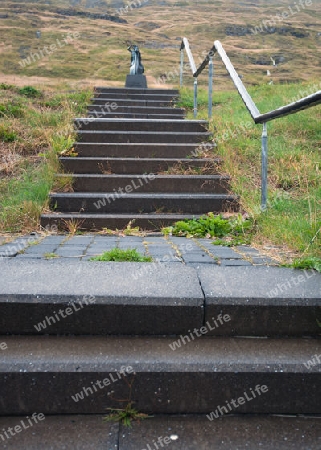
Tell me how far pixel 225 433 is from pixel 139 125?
15.8 feet

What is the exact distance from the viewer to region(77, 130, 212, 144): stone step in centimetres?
538

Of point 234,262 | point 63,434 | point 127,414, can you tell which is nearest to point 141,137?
point 234,262

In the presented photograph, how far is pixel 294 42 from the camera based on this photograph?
1278 inches

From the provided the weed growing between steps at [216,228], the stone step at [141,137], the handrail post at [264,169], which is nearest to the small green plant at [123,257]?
the weed growing between steps at [216,228]

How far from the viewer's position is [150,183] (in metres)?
4.48

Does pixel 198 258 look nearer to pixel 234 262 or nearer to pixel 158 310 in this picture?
pixel 234 262

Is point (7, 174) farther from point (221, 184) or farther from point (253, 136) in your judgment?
point (253, 136)

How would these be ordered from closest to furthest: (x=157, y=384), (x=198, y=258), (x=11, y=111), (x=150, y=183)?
(x=157, y=384)
(x=198, y=258)
(x=150, y=183)
(x=11, y=111)

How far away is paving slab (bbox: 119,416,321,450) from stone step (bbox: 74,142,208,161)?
12.4 ft

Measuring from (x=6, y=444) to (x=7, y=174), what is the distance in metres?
4.06

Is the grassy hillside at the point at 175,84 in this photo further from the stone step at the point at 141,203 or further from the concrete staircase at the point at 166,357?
the concrete staircase at the point at 166,357

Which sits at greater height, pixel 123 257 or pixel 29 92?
pixel 29 92

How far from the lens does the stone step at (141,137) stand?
5379 millimetres

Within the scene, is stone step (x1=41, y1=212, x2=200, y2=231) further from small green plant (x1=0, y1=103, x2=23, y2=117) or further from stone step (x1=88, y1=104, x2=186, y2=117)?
stone step (x1=88, y1=104, x2=186, y2=117)
